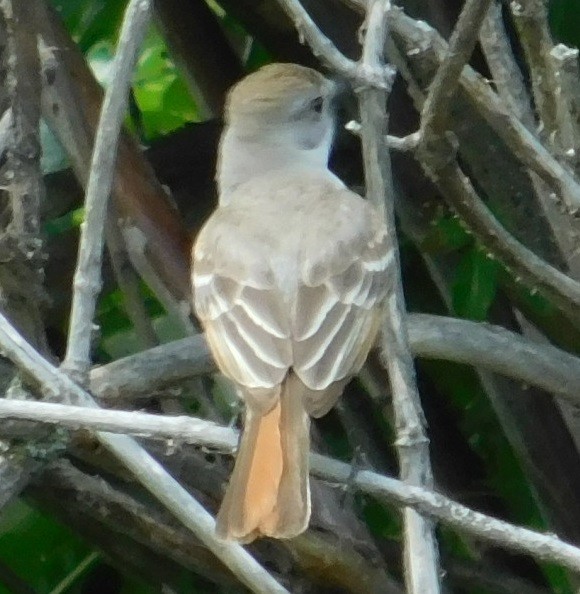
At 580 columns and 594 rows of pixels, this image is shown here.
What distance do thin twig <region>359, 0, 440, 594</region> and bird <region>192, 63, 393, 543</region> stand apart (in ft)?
0.31

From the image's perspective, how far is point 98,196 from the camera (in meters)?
2.68

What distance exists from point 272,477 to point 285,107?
1439 millimetres

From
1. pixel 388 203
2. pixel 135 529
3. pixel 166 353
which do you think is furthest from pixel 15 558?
pixel 388 203

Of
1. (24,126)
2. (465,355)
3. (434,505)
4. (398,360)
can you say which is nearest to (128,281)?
(24,126)

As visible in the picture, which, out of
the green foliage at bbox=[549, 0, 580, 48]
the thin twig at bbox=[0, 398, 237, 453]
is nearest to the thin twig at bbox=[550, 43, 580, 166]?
the green foliage at bbox=[549, 0, 580, 48]

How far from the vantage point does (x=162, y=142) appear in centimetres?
393

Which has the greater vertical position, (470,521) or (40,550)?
(470,521)

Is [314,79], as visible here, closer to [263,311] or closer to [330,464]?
[263,311]

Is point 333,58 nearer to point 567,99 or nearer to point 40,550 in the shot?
point 567,99

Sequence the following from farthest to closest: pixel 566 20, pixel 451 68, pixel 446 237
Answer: pixel 566 20 → pixel 446 237 → pixel 451 68

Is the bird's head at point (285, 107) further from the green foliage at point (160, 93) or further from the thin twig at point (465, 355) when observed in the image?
the thin twig at point (465, 355)

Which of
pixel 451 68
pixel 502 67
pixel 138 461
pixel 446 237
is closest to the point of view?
pixel 138 461

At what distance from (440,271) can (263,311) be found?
805 millimetres

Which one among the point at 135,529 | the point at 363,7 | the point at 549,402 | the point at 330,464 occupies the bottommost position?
the point at 549,402
